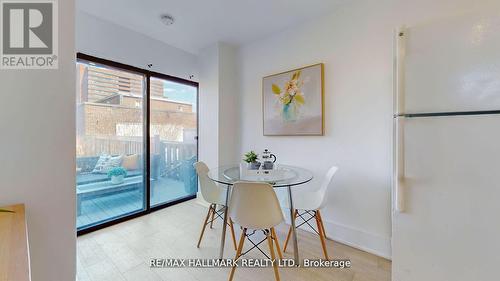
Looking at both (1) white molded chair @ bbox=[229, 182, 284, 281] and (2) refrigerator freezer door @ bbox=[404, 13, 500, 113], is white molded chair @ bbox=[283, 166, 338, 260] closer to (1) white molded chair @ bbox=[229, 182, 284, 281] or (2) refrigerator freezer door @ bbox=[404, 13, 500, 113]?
(1) white molded chair @ bbox=[229, 182, 284, 281]

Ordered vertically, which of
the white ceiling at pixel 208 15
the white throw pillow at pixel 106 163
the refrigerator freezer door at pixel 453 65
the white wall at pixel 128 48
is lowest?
the white throw pillow at pixel 106 163

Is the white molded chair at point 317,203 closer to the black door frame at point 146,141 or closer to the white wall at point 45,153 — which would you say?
the white wall at point 45,153

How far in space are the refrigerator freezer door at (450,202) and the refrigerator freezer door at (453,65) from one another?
9 centimetres

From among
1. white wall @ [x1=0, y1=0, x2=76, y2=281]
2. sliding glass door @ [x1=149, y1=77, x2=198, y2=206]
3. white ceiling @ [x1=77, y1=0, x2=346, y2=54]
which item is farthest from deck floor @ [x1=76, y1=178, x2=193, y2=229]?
white ceiling @ [x1=77, y1=0, x2=346, y2=54]

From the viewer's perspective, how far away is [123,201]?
290 cm

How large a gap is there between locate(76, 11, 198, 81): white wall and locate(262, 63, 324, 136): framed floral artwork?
1447 mm

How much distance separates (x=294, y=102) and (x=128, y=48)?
2.31 meters

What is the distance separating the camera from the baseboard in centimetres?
190

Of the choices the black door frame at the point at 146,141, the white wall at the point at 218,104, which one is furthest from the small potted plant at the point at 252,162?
the black door frame at the point at 146,141

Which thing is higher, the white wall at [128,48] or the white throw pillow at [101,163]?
the white wall at [128,48]

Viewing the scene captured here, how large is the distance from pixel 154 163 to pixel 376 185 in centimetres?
301

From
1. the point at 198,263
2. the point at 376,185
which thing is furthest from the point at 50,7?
the point at 376,185

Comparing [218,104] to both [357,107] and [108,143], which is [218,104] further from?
[357,107]

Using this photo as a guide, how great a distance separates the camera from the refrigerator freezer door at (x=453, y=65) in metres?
0.95
